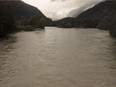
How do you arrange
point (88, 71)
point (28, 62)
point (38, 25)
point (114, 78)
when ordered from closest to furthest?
point (114, 78), point (88, 71), point (28, 62), point (38, 25)

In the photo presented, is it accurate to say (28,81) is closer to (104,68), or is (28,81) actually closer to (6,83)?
(6,83)

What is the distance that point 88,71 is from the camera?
33.6 metres

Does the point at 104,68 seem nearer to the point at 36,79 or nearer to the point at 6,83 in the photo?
the point at 36,79

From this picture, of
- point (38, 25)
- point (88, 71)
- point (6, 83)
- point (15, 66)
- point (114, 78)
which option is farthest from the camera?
point (38, 25)

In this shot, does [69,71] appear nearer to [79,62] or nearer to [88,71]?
[88,71]

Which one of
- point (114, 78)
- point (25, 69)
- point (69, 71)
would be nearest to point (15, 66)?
point (25, 69)

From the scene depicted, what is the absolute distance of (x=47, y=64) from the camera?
38.1m

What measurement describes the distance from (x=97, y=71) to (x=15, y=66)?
420 inches

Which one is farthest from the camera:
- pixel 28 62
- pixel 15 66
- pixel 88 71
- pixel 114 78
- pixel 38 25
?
pixel 38 25

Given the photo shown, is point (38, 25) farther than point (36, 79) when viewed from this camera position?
Yes

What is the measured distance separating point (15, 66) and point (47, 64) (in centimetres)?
444

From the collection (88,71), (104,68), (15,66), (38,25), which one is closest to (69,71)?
(88,71)

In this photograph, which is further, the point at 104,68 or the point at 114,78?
the point at 104,68

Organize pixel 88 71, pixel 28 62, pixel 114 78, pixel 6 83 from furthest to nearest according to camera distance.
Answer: pixel 28 62
pixel 88 71
pixel 114 78
pixel 6 83
